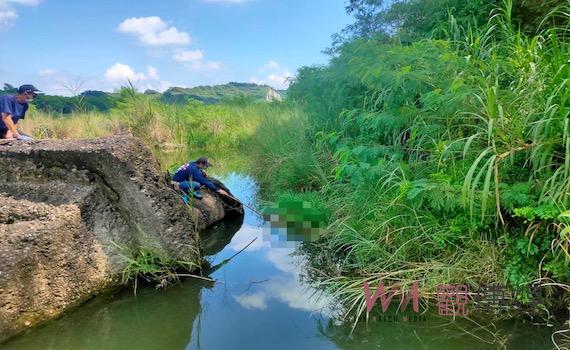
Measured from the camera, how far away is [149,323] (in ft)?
11.2

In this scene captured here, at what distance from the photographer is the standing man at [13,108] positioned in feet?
21.9

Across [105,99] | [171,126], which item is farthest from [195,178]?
[105,99]

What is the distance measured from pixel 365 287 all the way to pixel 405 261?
52cm

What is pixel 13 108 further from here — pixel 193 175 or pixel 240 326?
pixel 240 326

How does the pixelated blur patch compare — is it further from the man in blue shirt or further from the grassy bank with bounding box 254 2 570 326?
the man in blue shirt

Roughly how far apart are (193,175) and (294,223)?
1.73m

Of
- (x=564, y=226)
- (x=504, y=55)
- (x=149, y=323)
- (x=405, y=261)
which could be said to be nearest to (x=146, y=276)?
(x=149, y=323)

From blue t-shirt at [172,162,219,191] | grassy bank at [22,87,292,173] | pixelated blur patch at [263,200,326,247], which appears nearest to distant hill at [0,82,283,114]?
grassy bank at [22,87,292,173]

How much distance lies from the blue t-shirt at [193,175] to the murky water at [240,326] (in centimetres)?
214

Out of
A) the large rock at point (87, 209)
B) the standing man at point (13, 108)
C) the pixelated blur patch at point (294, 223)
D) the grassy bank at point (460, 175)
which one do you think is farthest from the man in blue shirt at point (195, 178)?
the standing man at point (13, 108)

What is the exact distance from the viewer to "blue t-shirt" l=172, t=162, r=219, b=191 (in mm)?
6117

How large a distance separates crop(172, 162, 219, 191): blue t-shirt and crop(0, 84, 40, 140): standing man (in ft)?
7.76

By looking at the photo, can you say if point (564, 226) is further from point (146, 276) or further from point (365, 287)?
point (146, 276)

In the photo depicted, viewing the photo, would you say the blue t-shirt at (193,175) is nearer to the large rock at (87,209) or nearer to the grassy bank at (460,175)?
the large rock at (87,209)
